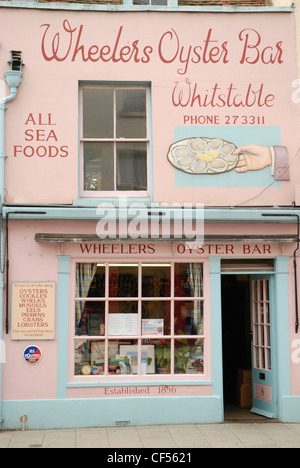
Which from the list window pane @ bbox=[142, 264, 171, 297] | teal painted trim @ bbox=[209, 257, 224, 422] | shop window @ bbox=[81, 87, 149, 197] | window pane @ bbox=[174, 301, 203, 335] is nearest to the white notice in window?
window pane @ bbox=[142, 264, 171, 297]

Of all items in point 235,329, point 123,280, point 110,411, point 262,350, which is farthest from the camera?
point 235,329

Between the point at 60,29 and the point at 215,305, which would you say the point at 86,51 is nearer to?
the point at 60,29

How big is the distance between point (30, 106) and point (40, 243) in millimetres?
2209

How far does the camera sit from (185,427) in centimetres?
942

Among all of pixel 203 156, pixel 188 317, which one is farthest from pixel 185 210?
pixel 188 317

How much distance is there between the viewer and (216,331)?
9.89m

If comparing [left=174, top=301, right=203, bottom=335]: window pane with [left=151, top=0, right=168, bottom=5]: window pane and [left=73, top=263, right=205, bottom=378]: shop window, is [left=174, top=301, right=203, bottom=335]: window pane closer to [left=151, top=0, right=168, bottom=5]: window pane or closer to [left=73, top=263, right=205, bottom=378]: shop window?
[left=73, top=263, right=205, bottom=378]: shop window

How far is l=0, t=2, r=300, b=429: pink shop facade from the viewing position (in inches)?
377

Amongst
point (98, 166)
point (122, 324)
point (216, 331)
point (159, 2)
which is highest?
point (159, 2)

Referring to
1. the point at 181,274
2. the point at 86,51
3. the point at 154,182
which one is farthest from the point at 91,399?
the point at 86,51

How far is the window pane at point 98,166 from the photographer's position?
10.1 meters

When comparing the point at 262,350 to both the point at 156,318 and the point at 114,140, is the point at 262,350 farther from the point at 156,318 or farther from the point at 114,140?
the point at 114,140

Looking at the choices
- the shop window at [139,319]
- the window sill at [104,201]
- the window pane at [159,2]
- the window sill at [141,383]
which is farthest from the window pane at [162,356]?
the window pane at [159,2]

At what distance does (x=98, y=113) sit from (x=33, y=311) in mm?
3384
